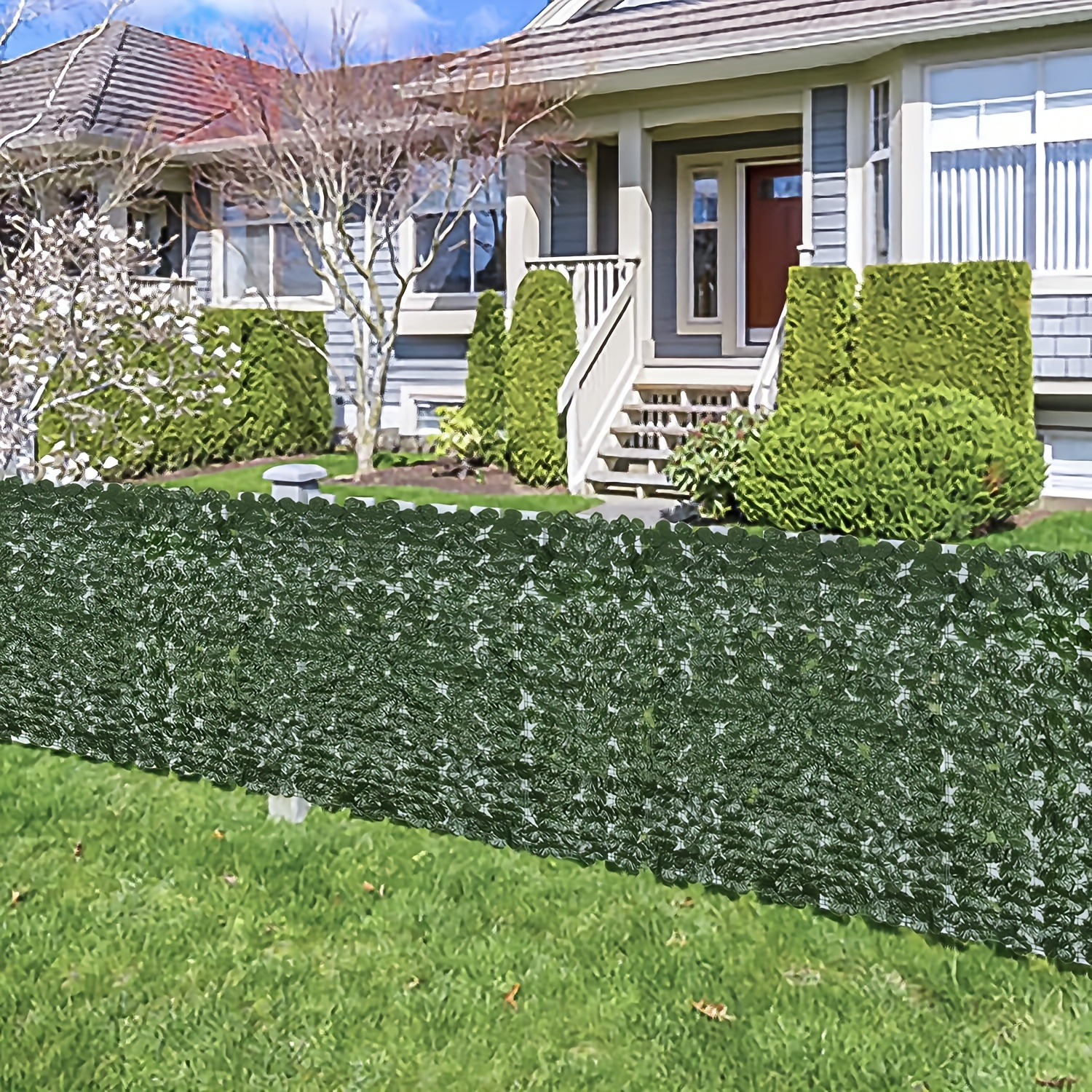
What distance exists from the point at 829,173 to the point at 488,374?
4475mm

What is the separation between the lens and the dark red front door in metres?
17.0

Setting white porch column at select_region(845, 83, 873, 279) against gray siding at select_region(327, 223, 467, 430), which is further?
gray siding at select_region(327, 223, 467, 430)

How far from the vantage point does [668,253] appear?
1705 centimetres

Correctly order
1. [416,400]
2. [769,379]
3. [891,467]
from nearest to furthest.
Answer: [891,467] < [769,379] < [416,400]

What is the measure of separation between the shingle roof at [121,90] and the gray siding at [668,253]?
→ 5.67 meters

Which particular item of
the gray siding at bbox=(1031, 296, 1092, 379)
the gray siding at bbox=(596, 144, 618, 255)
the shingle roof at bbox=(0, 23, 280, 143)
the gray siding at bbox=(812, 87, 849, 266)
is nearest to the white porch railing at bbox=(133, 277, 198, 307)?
the shingle roof at bbox=(0, 23, 280, 143)

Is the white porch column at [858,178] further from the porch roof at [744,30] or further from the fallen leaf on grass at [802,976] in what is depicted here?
the fallen leaf on grass at [802,976]

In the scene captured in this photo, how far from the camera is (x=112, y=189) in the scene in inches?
793

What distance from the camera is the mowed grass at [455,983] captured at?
11.5ft

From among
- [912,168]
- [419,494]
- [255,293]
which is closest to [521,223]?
[419,494]

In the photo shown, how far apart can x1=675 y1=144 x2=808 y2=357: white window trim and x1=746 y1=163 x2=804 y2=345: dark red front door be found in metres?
0.15

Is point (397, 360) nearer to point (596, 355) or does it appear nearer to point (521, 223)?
point (521, 223)

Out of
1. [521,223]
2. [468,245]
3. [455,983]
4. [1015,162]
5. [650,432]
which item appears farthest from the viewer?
[468,245]

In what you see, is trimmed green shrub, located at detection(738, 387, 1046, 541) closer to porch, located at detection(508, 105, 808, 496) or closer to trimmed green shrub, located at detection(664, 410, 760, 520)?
trimmed green shrub, located at detection(664, 410, 760, 520)
